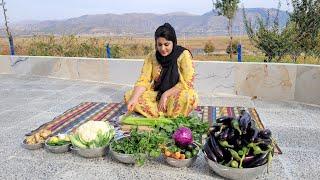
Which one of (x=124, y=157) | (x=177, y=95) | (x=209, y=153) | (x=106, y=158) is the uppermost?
(x=177, y=95)

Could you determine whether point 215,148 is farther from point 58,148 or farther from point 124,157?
point 58,148

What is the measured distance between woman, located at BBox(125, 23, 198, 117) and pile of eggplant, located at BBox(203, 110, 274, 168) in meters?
1.42

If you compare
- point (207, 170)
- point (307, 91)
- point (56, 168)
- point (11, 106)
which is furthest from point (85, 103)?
point (307, 91)

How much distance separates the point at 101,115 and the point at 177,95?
136cm

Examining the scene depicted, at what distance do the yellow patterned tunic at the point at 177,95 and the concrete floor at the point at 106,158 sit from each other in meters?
1.17

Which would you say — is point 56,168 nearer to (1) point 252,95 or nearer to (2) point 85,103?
(2) point 85,103

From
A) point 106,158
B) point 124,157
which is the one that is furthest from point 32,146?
point 124,157

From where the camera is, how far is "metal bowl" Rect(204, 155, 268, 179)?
3248mm

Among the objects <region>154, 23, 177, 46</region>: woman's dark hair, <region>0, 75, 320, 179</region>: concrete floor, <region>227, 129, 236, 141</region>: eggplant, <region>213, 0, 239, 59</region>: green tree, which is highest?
<region>213, 0, 239, 59</region>: green tree

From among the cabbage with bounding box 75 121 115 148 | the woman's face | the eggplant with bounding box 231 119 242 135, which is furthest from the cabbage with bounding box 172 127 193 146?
the woman's face

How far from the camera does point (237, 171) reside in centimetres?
325

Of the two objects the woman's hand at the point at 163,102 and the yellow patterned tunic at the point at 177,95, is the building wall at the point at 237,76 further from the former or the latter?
the woman's hand at the point at 163,102

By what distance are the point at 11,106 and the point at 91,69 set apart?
244 cm

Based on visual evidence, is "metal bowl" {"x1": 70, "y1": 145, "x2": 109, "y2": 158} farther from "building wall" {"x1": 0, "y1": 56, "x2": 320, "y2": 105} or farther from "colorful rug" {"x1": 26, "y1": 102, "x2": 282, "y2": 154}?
"building wall" {"x1": 0, "y1": 56, "x2": 320, "y2": 105}
